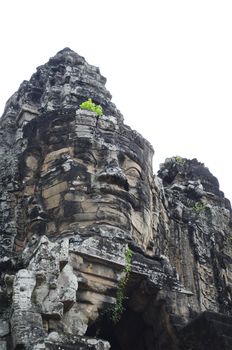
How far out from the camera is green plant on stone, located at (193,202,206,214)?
1892cm

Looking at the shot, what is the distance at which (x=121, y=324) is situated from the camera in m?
13.1

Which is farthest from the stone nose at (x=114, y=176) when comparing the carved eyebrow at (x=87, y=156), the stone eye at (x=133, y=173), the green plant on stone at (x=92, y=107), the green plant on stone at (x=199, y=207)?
the green plant on stone at (x=199, y=207)

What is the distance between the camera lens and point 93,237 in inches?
494

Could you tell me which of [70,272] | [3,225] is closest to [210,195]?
[3,225]

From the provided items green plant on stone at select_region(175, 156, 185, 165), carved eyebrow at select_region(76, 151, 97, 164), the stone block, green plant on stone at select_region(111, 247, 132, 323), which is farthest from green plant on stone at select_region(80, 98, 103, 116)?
green plant on stone at select_region(175, 156, 185, 165)

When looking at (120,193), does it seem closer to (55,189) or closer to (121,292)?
(55,189)

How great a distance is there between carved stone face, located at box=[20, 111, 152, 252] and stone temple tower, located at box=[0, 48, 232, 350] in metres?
0.03

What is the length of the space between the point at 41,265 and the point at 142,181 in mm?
4265

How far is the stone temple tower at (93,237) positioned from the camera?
1112cm

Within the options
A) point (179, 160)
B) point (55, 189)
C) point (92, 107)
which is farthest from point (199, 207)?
point (55, 189)

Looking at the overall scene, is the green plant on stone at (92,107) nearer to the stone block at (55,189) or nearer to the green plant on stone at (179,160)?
the stone block at (55,189)

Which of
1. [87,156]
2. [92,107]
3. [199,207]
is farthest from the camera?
[199,207]

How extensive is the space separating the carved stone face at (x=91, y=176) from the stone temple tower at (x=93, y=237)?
0.03 m

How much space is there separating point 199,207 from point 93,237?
7.08 meters
